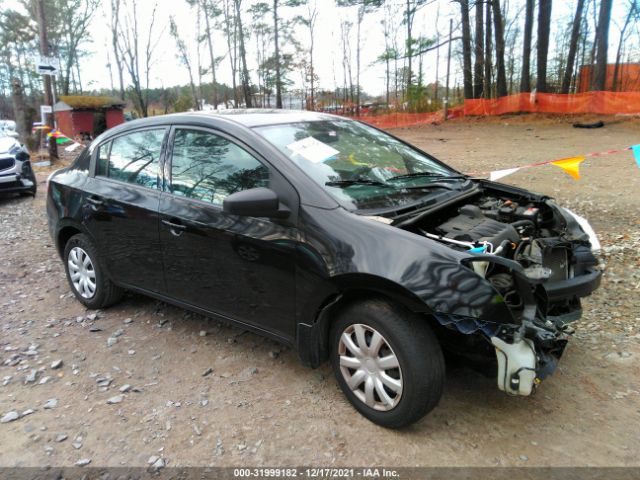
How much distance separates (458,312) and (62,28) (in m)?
44.7

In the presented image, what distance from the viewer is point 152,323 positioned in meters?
4.16

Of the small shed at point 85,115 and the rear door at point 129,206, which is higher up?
the small shed at point 85,115

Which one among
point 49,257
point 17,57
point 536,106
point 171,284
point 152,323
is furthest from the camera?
point 17,57

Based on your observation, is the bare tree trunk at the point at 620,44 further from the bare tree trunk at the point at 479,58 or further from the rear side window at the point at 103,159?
the rear side window at the point at 103,159

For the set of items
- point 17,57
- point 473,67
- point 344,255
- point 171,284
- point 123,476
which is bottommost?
point 123,476

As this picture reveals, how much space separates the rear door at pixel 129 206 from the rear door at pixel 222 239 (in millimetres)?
146

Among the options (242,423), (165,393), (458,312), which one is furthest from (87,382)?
(458,312)

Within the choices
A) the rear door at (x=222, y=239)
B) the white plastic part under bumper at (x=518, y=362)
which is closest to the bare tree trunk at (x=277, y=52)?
the rear door at (x=222, y=239)

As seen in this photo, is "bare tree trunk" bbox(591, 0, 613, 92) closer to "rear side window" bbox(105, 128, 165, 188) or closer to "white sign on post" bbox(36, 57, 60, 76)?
"white sign on post" bbox(36, 57, 60, 76)

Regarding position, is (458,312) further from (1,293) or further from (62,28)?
(62,28)

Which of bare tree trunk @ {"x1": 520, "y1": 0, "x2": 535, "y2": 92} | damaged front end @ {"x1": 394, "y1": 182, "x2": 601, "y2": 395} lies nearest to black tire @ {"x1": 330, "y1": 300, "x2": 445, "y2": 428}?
damaged front end @ {"x1": 394, "y1": 182, "x2": 601, "y2": 395}

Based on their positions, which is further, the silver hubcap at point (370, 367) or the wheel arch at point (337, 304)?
the silver hubcap at point (370, 367)

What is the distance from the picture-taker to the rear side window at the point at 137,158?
148 inches

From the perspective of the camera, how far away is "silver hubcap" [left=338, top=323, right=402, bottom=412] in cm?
262
